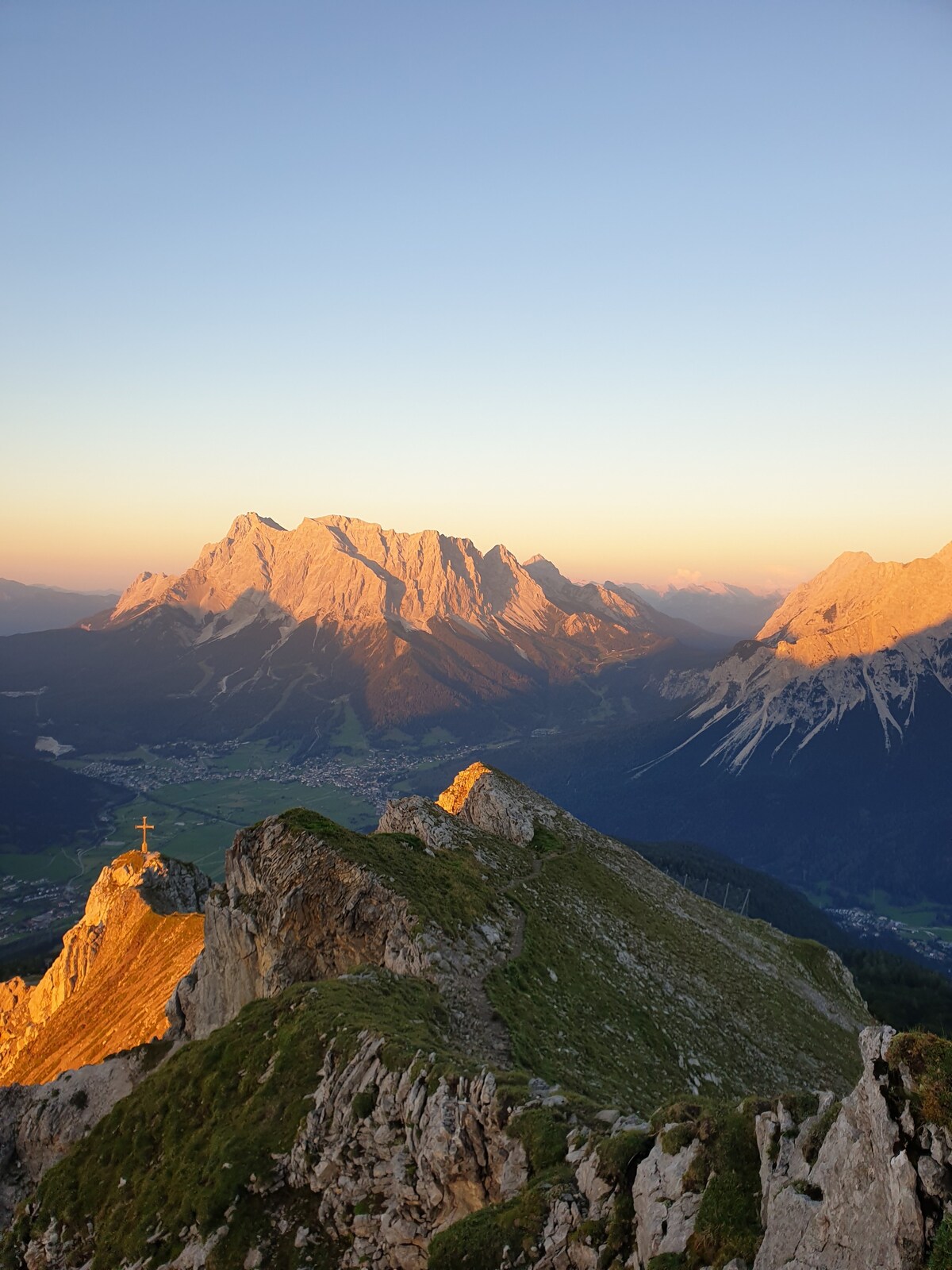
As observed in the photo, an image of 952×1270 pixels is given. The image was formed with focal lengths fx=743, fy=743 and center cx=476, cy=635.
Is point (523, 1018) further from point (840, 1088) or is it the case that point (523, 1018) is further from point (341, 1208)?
point (840, 1088)

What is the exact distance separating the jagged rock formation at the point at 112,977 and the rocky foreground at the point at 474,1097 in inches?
612

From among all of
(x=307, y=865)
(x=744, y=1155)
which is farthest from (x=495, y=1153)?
(x=307, y=865)

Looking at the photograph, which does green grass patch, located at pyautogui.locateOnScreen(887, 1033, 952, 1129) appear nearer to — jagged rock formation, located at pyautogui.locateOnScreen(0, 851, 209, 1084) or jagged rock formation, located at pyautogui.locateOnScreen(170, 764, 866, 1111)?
jagged rock formation, located at pyautogui.locateOnScreen(170, 764, 866, 1111)

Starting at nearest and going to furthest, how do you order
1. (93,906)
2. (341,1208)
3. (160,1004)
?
(341,1208) < (160,1004) < (93,906)

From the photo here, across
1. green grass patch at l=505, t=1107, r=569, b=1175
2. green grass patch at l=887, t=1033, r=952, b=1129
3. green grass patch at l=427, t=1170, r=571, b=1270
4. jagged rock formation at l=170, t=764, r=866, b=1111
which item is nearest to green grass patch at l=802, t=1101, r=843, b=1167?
green grass patch at l=887, t=1033, r=952, b=1129

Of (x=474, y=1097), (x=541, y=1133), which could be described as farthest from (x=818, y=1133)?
(x=474, y=1097)

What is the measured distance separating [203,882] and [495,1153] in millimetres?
77766

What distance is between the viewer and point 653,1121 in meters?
18.0

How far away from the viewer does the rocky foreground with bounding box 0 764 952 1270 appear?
13867 millimetres

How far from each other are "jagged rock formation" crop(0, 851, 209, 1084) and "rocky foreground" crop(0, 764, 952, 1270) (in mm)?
15556

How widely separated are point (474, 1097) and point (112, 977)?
6266 cm

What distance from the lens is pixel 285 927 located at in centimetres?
3934

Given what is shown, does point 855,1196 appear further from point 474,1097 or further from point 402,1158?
point 402,1158

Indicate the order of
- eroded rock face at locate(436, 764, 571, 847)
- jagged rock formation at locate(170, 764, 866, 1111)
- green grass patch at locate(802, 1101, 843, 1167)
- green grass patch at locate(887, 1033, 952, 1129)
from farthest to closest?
eroded rock face at locate(436, 764, 571, 847)
jagged rock formation at locate(170, 764, 866, 1111)
green grass patch at locate(802, 1101, 843, 1167)
green grass patch at locate(887, 1033, 952, 1129)
